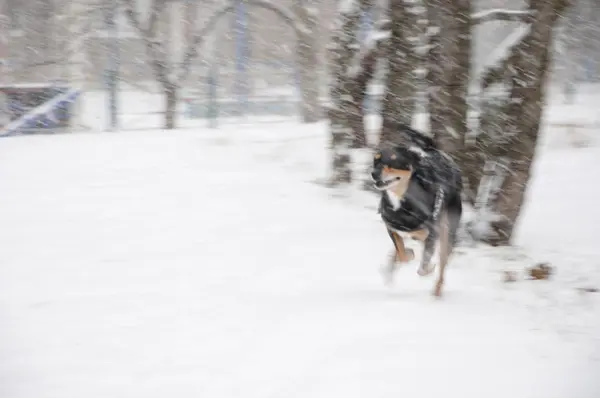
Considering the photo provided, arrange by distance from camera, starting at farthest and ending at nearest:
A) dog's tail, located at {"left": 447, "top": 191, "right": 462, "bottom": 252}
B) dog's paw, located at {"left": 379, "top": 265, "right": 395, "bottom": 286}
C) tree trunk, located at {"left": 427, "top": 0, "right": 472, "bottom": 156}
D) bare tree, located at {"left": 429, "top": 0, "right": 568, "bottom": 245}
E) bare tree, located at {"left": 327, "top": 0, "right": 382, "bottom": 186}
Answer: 1. bare tree, located at {"left": 327, "top": 0, "right": 382, "bottom": 186}
2. tree trunk, located at {"left": 427, "top": 0, "right": 472, "bottom": 156}
3. bare tree, located at {"left": 429, "top": 0, "right": 568, "bottom": 245}
4. dog's paw, located at {"left": 379, "top": 265, "right": 395, "bottom": 286}
5. dog's tail, located at {"left": 447, "top": 191, "right": 462, "bottom": 252}

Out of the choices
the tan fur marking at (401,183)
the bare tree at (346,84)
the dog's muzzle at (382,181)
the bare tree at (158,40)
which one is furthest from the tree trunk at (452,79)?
the bare tree at (158,40)

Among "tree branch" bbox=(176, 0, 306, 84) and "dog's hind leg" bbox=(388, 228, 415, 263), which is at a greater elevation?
"tree branch" bbox=(176, 0, 306, 84)

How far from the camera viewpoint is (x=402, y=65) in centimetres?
962

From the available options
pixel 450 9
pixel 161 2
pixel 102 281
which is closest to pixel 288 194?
pixel 450 9

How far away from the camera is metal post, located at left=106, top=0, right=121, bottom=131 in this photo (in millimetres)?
15672

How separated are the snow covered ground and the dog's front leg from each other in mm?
211

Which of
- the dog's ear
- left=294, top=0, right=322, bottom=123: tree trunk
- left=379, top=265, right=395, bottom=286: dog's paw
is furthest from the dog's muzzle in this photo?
left=294, top=0, right=322, bottom=123: tree trunk

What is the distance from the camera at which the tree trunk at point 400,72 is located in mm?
9250

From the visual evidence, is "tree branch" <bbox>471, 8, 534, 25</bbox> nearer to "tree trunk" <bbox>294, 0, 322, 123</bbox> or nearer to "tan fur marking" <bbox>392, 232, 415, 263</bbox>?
"tan fur marking" <bbox>392, 232, 415, 263</bbox>

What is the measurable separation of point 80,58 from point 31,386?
82.0ft

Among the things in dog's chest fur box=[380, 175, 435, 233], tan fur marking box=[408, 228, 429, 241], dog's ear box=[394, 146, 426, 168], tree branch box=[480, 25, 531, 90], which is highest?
tree branch box=[480, 25, 531, 90]

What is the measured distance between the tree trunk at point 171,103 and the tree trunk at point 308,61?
335cm

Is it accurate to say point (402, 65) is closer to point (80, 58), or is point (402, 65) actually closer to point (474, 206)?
point (474, 206)

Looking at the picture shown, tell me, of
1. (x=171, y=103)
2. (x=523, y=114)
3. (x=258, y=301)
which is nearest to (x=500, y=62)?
(x=523, y=114)
